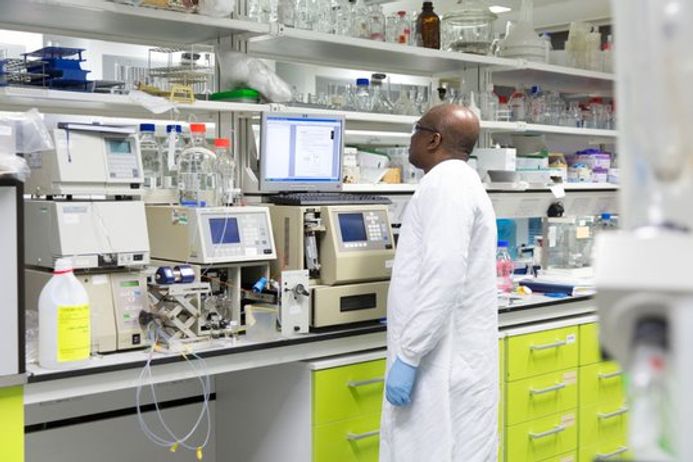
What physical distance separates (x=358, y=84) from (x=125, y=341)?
1.63 metres

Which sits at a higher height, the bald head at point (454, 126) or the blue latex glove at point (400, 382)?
the bald head at point (454, 126)

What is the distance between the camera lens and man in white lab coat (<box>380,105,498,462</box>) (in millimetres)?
2357

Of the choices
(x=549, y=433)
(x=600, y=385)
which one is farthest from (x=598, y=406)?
(x=549, y=433)

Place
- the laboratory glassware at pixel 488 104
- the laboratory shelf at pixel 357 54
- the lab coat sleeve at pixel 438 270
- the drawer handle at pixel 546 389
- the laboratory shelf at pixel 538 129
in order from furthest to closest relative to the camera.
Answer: the laboratory glassware at pixel 488 104 < the laboratory shelf at pixel 538 129 < the drawer handle at pixel 546 389 < the laboratory shelf at pixel 357 54 < the lab coat sleeve at pixel 438 270

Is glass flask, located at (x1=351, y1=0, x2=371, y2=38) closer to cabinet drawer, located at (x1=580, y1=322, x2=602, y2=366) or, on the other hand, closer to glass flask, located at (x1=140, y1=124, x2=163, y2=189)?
glass flask, located at (x1=140, y1=124, x2=163, y2=189)

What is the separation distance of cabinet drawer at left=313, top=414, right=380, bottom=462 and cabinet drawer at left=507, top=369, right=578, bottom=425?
2.18 ft

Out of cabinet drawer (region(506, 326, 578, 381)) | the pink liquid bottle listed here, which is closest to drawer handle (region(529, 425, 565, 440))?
cabinet drawer (region(506, 326, 578, 381))

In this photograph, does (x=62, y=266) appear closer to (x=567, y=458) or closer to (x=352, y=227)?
(x=352, y=227)

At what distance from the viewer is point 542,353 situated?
10.8ft

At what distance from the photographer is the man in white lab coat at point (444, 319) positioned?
7.73 feet

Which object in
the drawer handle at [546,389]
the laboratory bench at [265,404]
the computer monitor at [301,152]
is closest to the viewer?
the laboratory bench at [265,404]

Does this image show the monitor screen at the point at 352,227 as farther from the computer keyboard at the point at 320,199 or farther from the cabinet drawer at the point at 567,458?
the cabinet drawer at the point at 567,458

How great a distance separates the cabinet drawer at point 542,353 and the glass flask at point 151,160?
1449 millimetres

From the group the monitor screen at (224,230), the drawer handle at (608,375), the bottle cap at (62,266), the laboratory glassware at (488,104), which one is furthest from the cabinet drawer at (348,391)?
the laboratory glassware at (488,104)
